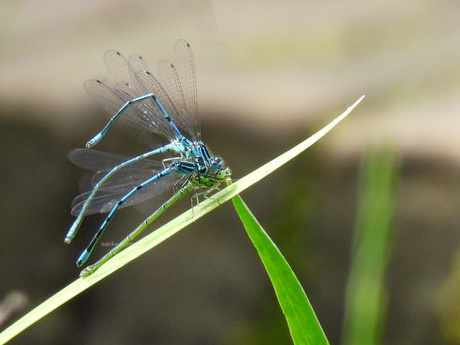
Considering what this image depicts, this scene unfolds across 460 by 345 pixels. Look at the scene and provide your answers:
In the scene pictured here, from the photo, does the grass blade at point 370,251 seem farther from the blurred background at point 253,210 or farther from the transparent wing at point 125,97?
the blurred background at point 253,210

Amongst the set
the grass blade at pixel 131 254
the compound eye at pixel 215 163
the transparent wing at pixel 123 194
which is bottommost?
the transparent wing at pixel 123 194

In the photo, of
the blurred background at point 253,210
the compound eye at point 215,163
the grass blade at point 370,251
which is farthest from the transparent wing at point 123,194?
the blurred background at point 253,210

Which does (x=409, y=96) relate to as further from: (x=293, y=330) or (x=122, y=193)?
(x=293, y=330)

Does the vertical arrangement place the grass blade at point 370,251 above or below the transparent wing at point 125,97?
below

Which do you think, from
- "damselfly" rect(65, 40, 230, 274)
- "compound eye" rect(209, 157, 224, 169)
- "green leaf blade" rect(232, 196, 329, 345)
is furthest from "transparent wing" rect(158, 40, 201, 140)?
"green leaf blade" rect(232, 196, 329, 345)

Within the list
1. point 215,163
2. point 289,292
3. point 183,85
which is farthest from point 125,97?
point 289,292

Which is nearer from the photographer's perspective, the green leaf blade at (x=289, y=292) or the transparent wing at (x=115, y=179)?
the green leaf blade at (x=289, y=292)

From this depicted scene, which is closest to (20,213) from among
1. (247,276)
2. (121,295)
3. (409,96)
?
(121,295)

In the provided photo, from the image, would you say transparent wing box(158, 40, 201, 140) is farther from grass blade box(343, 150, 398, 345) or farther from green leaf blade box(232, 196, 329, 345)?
green leaf blade box(232, 196, 329, 345)
